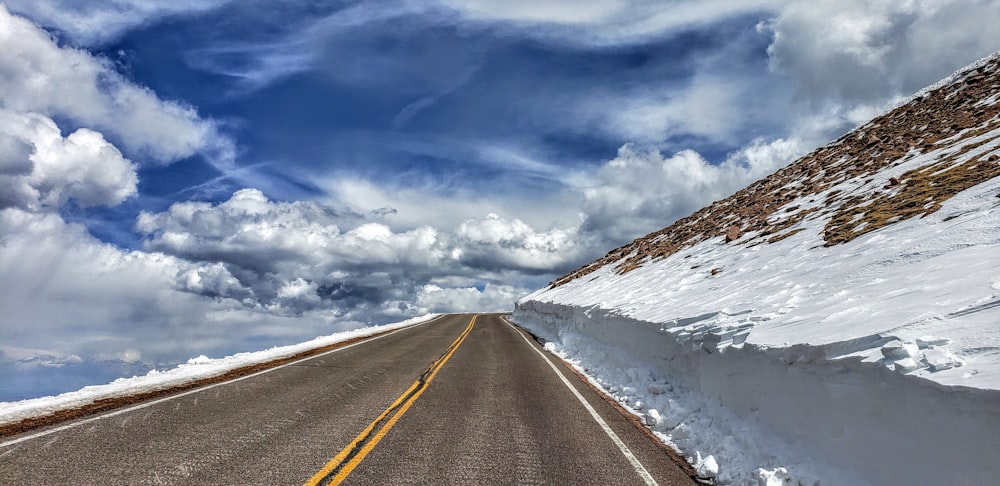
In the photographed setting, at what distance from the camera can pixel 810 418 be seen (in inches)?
229

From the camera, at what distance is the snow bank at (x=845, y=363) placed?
4301 mm

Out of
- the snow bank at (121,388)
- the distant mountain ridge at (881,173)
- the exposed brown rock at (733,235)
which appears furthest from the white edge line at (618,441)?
the exposed brown rock at (733,235)

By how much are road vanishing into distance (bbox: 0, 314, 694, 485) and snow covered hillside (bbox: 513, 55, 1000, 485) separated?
4.07 ft

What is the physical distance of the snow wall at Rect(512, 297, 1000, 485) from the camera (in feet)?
13.2

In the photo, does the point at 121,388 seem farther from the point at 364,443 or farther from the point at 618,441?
the point at 618,441

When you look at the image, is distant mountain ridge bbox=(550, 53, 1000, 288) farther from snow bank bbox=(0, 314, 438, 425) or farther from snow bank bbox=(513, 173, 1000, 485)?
snow bank bbox=(0, 314, 438, 425)

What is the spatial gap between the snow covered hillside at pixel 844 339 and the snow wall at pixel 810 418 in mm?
16

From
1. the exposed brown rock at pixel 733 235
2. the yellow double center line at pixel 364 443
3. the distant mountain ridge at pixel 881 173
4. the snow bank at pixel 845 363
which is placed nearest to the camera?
the snow bank at pixel 845 363

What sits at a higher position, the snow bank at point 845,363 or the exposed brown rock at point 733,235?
the exposed brown rock at point 733,235

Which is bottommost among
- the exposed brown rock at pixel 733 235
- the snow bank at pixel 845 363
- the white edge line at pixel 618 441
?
the white edge line at pixel 618 441

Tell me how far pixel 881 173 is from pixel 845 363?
1715 cm

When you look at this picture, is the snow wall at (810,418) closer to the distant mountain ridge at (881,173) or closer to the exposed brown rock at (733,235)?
the distant mountain ridge at (881,173)

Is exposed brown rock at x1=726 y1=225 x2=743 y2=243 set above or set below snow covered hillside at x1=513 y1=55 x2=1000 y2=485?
above

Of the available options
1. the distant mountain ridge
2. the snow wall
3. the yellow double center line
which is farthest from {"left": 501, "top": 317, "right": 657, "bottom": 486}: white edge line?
the distant mountain ridge
